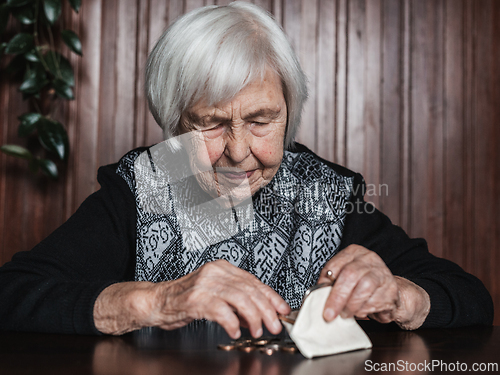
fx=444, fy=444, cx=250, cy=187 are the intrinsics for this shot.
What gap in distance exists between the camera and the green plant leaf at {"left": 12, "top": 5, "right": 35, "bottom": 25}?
6.83 feet

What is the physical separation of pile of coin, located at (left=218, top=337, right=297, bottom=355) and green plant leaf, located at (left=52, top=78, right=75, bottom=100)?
170cm

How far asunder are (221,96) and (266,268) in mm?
531

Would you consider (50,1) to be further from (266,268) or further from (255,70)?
(266,268)

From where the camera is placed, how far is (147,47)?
2.33 m

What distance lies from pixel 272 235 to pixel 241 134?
1.15 ft

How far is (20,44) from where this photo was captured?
6.79 feet

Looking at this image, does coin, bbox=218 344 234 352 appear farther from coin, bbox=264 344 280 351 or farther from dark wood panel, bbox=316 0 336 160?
dark wood panel, bbox=316 0 336 160

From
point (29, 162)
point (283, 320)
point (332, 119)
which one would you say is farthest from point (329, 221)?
point (29, 162)

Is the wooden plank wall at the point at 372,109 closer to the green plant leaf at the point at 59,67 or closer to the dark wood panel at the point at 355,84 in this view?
the dark wood panel at the point at 355,84

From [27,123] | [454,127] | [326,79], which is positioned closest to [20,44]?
[27,123]

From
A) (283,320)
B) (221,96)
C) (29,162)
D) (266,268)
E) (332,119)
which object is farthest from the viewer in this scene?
(332,119)

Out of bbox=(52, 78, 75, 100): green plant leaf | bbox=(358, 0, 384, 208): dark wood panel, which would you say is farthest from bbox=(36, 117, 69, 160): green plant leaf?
bbox=(358, 0, 384, 208): dark wood panel

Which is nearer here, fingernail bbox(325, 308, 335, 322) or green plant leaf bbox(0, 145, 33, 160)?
fingernail bbox(325, 308, 335, 322)

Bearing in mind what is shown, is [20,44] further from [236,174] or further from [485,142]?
[485,142]
